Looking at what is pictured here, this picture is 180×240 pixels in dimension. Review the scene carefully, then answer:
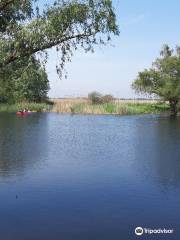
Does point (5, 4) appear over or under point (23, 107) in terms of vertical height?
over

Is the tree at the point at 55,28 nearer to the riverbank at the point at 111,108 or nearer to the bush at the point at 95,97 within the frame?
the riverbank at the point at 111,108

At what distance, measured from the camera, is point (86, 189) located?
22.2 meters

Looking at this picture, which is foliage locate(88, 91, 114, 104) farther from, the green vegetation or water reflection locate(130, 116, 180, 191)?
the green vegetation

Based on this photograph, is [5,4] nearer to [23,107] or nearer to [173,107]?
[173,107]

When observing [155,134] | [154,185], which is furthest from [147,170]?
[155,134]

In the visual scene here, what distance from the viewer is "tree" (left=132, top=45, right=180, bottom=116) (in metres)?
83.6

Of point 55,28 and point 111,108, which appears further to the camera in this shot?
point 111,108

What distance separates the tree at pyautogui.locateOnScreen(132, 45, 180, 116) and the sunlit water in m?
43.5

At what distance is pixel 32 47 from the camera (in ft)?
44.5

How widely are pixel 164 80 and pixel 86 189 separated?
65.9 m
